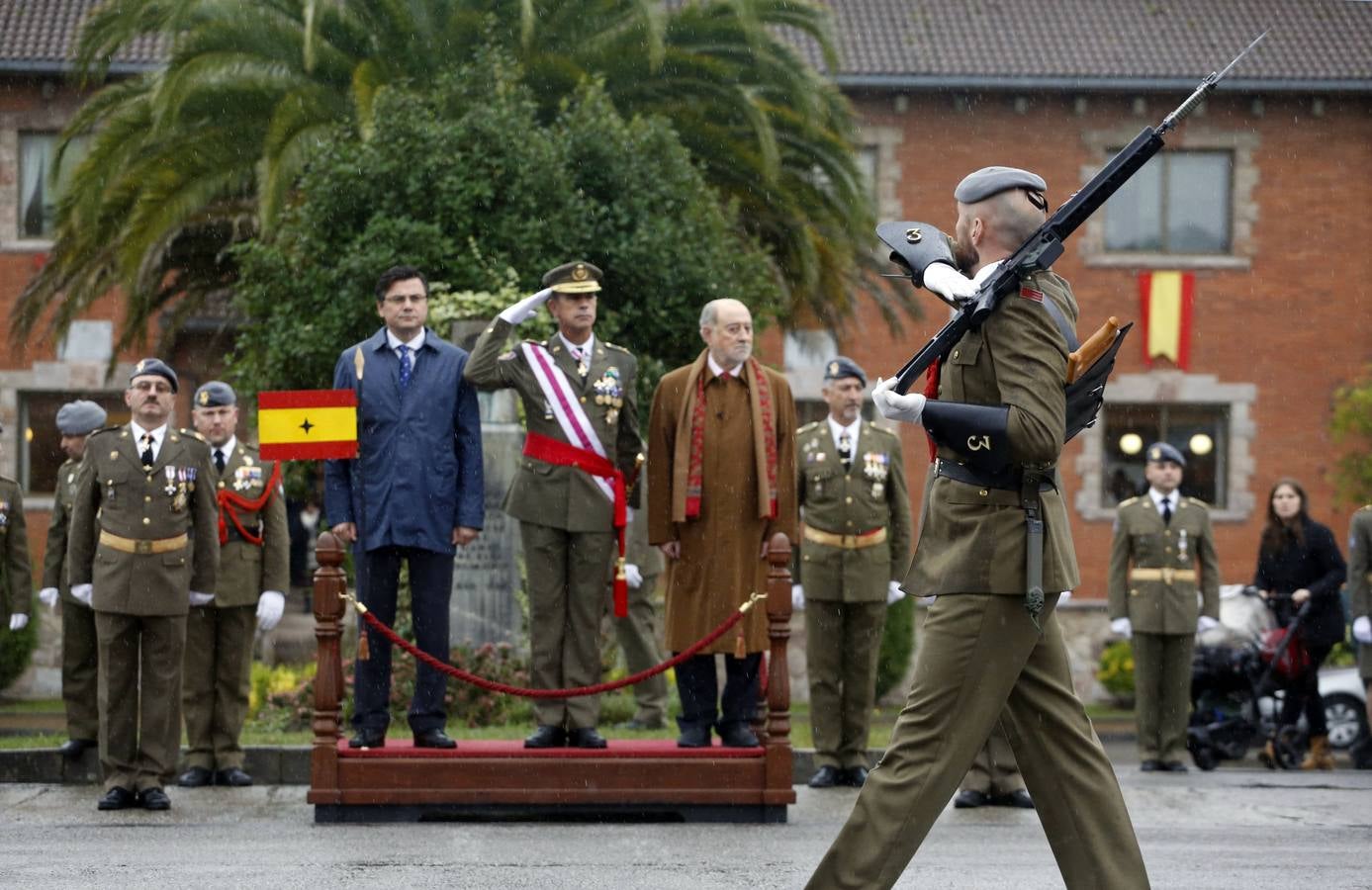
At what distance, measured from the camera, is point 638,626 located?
13.4 metres

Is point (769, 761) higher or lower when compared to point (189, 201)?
lower

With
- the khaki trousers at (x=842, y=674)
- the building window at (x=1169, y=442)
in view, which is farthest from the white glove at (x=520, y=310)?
the building window at (x=1169, y=442)

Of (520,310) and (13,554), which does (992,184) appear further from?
(13,554)

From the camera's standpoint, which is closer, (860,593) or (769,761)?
(769,761)

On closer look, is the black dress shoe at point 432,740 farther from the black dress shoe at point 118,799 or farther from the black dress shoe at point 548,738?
the black dress shoe at point 118,799

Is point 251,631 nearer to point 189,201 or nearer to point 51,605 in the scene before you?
point 51,605

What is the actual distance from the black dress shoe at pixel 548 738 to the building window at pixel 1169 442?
1936 cm

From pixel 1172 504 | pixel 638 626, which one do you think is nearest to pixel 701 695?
pixel 638 626

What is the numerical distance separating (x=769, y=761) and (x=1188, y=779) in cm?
401

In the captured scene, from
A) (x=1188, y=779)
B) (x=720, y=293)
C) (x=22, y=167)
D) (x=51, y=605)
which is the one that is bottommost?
(x=1188, y=779)

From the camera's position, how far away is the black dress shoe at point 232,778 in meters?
10.7

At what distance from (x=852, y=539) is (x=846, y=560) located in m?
0.11

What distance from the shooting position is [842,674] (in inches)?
431

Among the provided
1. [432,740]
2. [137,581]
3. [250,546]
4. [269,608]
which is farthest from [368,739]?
[250,546]
